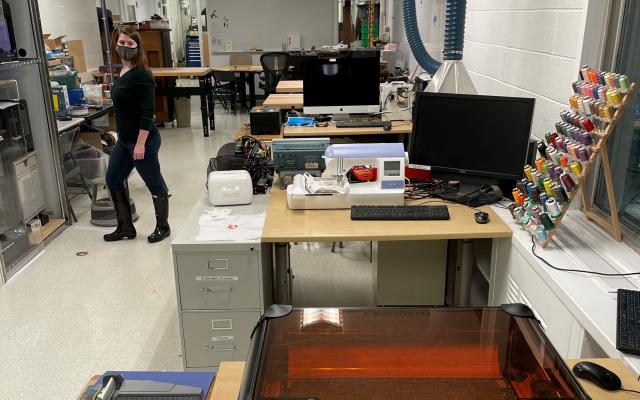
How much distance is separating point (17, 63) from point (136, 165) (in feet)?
3.53

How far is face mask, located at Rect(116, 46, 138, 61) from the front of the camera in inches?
136

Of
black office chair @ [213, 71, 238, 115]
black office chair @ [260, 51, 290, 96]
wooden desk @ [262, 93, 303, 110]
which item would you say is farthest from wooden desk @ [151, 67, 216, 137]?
wooden desk @ [262, 93, 303, 110]

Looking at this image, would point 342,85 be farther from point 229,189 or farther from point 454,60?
point 229,189

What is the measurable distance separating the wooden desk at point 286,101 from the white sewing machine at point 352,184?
221 centimetres

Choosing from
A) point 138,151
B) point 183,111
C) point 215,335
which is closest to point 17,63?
point 138,151

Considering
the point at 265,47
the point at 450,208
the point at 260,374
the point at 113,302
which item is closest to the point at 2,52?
the point at 113,302

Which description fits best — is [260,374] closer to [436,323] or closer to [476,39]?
[436,323]

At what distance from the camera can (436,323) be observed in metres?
1.41

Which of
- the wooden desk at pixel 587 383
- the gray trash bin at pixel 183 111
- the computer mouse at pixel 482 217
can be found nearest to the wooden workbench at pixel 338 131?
the computer mouse at pixel 482 217

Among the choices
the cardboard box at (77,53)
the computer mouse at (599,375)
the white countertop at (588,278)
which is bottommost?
the white countertop at (588,278)

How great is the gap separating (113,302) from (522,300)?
2.33 meters

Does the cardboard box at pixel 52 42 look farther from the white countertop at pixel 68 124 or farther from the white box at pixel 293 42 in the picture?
the white box at pixel 293 42

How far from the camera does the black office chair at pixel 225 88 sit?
941 cm

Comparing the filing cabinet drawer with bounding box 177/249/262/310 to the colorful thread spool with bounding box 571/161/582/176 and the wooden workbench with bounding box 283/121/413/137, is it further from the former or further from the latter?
the wooden workbench with bounding box 283/121/413/137
